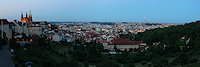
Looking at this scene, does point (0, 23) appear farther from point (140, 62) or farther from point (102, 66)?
point (140, 62)

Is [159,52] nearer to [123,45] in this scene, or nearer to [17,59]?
[123,45]

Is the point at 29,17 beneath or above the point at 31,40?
above

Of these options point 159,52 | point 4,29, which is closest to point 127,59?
point 159,52

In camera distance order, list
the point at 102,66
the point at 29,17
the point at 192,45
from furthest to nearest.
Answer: the point at 29,17
the point at 192,45
the point at 102,66

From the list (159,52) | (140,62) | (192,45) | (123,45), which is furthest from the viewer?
(123,45)

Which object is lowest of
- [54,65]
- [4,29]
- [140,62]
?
[140,62]

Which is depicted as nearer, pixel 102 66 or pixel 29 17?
pixel 102 66

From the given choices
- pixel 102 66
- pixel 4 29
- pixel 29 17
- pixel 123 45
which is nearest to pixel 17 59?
pixel 102 66

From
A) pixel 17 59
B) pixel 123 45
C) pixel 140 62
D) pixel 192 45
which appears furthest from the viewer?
pixel 123 45

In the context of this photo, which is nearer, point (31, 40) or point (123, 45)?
point (31, 40)
